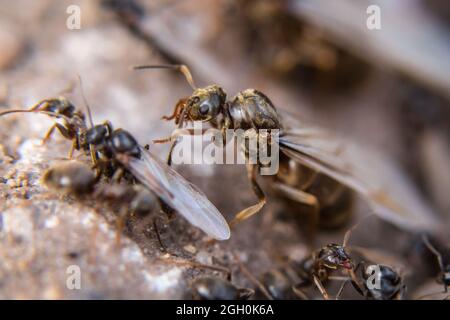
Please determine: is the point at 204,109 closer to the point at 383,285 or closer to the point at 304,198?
the point at 304,198

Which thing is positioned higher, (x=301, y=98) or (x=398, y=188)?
(x=301, y=98)

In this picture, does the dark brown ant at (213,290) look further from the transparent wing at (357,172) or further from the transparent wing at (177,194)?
the transparent wing at (357,172)

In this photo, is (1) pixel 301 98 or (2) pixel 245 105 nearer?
(2) pixel 245 105

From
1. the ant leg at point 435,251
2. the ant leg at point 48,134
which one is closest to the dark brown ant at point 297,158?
the ant leg at point 435,251

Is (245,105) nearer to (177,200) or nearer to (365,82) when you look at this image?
(177,200)

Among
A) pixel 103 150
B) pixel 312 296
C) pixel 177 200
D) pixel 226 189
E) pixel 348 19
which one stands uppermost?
pixel 348 19

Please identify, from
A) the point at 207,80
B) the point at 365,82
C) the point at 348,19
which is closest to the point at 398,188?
the point at 365,82

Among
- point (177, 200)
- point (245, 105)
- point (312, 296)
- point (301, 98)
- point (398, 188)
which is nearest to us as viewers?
point (177, 200)

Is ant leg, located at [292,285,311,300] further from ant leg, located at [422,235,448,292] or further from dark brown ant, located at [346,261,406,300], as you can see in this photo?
ant leg, located at [422,235,448,292]
